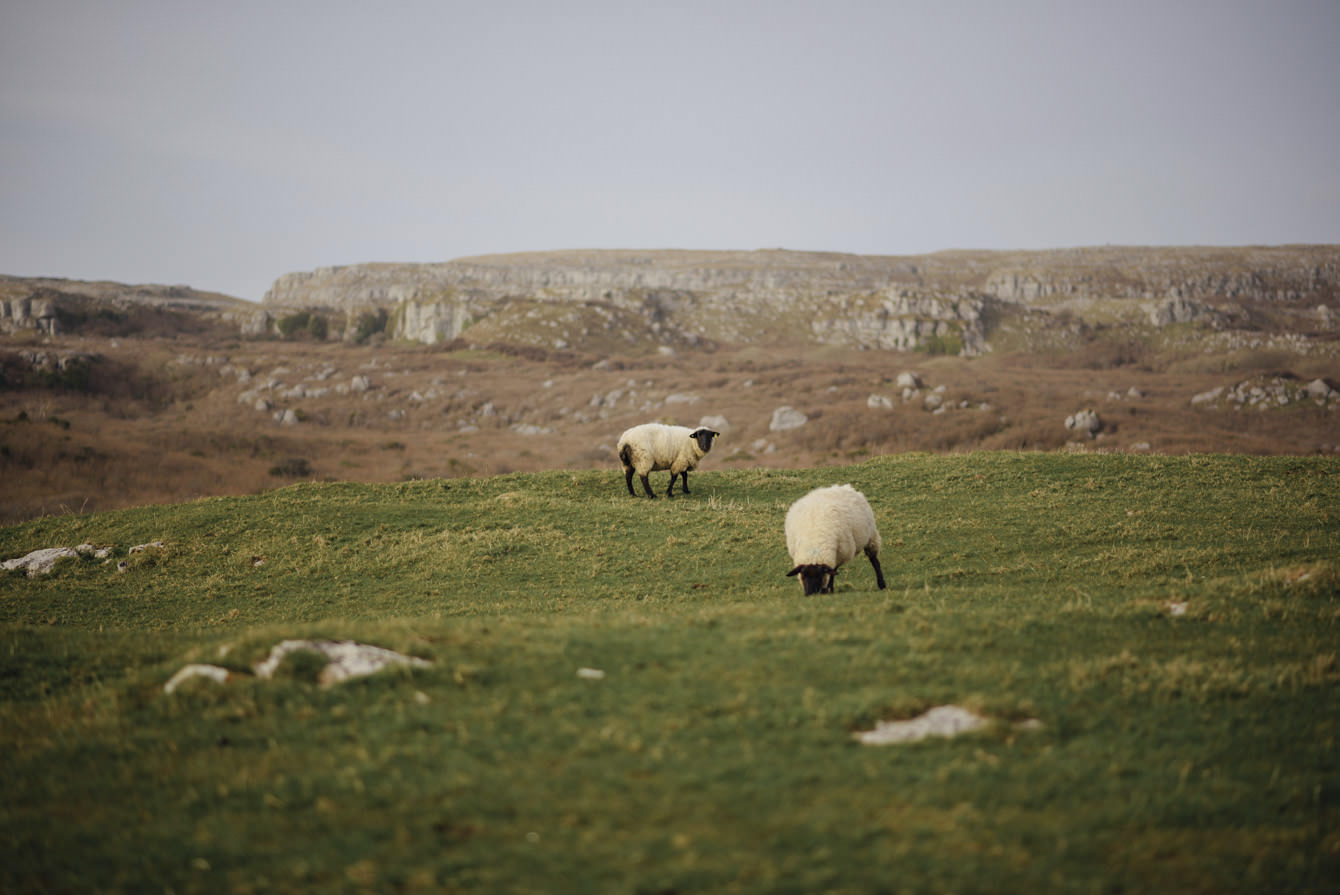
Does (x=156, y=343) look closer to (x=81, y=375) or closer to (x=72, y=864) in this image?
(x=81, y=375)

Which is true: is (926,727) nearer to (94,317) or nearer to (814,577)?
(814,577)

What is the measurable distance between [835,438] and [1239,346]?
348ft

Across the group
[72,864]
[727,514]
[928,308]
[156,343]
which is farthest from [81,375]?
[928,308]

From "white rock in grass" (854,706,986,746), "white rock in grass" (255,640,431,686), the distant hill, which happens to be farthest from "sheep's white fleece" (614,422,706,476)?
the distant hill

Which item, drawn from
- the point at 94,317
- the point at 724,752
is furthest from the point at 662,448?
the point at 94,317

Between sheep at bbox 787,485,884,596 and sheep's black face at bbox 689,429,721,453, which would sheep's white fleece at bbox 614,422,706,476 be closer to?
sheep's black face at bbox 689,429,721,453

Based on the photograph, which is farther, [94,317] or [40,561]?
[94,317]

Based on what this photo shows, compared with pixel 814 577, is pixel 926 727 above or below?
above

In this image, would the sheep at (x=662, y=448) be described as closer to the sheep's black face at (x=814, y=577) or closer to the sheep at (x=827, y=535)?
the sheep at (x=827, y=535)

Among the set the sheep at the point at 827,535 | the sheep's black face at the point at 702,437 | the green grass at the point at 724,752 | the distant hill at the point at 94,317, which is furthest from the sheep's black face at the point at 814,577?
the distant hill at the point at 94,317

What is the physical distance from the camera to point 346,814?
18.8 ft

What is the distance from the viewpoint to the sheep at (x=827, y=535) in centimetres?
1497

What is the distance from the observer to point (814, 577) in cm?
1497

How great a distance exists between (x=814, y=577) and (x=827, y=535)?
0.94 meters
